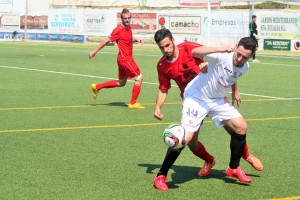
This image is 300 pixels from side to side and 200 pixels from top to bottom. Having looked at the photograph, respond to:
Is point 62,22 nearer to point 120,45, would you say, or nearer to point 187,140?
point 120,45

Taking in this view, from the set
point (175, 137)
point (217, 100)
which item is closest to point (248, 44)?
point (217, 100)

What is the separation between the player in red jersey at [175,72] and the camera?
8.23m

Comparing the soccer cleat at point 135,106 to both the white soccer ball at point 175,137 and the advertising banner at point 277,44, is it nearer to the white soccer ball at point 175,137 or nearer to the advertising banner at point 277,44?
the white soccer ball at point 175,137

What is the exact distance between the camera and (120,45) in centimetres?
1630

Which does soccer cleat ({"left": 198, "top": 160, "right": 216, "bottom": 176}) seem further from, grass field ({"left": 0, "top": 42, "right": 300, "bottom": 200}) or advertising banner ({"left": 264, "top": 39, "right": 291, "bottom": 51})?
advertising banner ({"left": 264, "top": 39, "right": 291, "bottom": 51})

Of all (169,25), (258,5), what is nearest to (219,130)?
(169,25)

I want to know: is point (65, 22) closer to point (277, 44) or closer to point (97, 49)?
point (277, 44)

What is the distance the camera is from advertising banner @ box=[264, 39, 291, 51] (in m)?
41.8

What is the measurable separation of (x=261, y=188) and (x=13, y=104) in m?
8.67

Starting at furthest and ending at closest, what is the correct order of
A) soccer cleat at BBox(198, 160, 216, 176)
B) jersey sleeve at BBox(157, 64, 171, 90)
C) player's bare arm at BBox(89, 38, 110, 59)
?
1. player's bare arm at BBox(89, 38, 110, 59)
2. soccer cleat at BBox(198, 160, 216, 176)
3. jersey sleeve at BBox(157, 64, 171, 90)

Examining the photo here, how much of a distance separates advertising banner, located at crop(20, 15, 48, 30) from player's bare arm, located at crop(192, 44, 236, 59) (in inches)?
2038

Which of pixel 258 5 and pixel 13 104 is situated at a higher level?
pixel 258 5

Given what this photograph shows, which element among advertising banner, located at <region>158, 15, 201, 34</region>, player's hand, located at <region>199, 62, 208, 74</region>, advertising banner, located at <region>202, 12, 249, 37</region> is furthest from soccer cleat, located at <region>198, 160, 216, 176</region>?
advertising banner, located at <region>158, 15, 201, 34</region>

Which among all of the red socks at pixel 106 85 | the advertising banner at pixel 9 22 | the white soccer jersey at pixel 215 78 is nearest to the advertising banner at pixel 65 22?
the advertising banner at pixel 9 22
